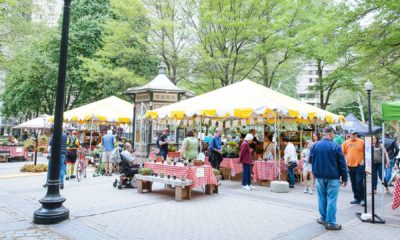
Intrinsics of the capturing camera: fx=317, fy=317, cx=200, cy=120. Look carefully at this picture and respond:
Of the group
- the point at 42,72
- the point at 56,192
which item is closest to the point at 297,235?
the point at 56,192

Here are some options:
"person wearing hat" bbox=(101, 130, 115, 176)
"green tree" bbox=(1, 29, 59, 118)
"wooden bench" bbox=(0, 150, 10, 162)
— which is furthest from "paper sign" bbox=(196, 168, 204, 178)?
"green tree" bbox=(1, 29, 59, 118)

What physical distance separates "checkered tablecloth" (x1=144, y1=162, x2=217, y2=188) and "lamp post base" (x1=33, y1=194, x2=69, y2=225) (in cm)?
326

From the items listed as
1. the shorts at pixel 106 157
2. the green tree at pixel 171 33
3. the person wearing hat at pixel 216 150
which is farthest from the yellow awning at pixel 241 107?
the green tree at pixel 171 33

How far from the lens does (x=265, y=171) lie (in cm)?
1133

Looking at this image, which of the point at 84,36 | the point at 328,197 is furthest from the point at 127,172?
the point at 84,36

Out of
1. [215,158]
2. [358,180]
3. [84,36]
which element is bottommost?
[358,180]

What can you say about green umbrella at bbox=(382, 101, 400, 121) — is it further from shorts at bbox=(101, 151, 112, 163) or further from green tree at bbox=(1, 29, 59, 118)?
green tree at bbox=(1, 29, 59, 118)

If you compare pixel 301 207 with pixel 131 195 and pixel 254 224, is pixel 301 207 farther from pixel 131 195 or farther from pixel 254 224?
pixel 131 195

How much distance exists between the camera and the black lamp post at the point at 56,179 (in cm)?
610

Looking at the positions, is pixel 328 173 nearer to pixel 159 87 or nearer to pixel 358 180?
pixel 358 180

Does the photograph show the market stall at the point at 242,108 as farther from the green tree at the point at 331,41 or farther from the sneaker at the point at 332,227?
the sneaker at the point at 332,227

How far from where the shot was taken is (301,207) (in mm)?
7934

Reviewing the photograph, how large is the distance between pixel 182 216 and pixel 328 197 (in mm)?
A: 2996

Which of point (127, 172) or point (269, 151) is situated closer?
point (127, 172)
